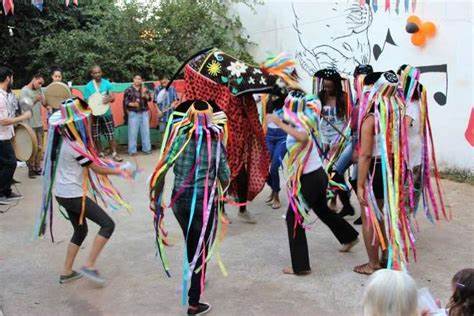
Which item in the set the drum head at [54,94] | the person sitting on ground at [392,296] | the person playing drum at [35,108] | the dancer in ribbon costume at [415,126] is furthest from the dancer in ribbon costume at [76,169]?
the drum head at [54,94]

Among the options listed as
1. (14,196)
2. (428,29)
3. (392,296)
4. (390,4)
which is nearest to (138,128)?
(14,196)

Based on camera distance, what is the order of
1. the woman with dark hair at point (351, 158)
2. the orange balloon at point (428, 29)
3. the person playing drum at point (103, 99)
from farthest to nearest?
1. the person playing drum at point (103, 99)
2. the orange balloon at point (428, 29)
3. the woman with dark hair at point (351, 158)

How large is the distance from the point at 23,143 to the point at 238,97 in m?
3.51

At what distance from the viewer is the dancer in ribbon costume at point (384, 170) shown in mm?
4141

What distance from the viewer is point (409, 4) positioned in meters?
8.04

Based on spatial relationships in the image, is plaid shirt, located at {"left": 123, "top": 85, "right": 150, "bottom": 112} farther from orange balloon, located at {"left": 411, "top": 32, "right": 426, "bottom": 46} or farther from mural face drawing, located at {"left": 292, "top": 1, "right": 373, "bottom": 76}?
orange balloon, located at {"left": 411, "top": 32, "right": 426, "bottom": 46}

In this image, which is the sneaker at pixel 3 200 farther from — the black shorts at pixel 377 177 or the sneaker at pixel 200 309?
the black shorts at pixel 377 177

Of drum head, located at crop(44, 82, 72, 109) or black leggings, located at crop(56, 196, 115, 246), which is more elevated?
drum head, located at crop(44, 82, 72, 109)

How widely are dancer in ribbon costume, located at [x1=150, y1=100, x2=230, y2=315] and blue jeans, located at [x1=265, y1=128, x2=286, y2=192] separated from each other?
8.66 feet

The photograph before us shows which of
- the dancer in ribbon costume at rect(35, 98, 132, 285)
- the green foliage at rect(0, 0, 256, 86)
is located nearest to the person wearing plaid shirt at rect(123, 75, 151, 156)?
the green foliage at rect(0, 0, 256, 86)

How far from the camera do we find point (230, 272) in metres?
4.61

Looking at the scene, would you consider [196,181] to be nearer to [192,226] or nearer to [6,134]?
[192,226]

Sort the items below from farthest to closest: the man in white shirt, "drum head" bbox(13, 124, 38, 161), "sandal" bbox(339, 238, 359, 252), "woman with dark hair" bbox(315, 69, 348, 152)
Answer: "drum head" bbox(13, 124, 38, 161)
the man in white shirt
"woman with dark hair" bbox(315, 69, 348, 152)
"sandal" bbox(339, 238, 359, 252)

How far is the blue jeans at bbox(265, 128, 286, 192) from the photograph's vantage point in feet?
21.2
